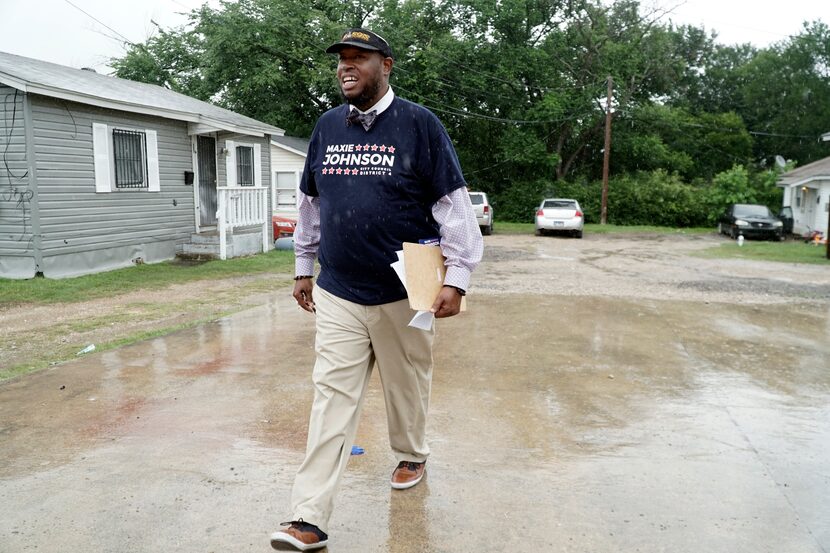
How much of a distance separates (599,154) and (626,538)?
37587mm

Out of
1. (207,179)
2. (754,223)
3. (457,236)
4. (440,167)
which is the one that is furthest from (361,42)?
(754,223)

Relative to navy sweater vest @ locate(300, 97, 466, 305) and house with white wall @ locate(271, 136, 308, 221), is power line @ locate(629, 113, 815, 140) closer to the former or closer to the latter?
house with white wall @ locate(271, 136, 308, 221)

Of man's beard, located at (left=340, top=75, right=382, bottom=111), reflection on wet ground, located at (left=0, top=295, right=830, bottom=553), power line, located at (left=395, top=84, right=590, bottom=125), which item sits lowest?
reflection on wet ground, located at (left=0, top=295, right=830, bottom=553)

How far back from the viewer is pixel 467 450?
13.7ft

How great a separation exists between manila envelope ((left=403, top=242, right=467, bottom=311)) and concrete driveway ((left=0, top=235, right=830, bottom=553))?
101cm

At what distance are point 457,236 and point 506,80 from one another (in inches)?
1309

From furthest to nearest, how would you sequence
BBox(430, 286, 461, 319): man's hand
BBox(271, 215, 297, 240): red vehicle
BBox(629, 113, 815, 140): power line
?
BBox(629, 113, 815, 140): power line < BBox(271, 215, 297, 240): red vehicle < BBox(430, 286, 461, 319): man's hand

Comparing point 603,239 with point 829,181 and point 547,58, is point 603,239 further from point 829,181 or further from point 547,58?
point 547,58

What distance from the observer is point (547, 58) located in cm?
3506

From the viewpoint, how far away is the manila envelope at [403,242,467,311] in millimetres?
3039

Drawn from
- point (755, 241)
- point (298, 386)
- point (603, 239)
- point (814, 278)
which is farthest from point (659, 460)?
point (755, 241)

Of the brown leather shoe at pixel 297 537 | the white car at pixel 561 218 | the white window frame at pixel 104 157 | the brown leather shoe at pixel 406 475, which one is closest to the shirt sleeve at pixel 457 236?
the brown leather shoe at pixel 406 475

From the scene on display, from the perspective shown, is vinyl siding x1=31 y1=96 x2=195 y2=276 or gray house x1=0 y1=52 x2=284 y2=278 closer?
gray house x1=0 y1=52 x2=284 y2=278

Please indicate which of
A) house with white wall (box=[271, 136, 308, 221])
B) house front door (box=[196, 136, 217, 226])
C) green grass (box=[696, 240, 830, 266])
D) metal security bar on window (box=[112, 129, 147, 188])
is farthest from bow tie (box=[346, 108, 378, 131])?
house with white wall (box=[271, 136, 308, 221])
